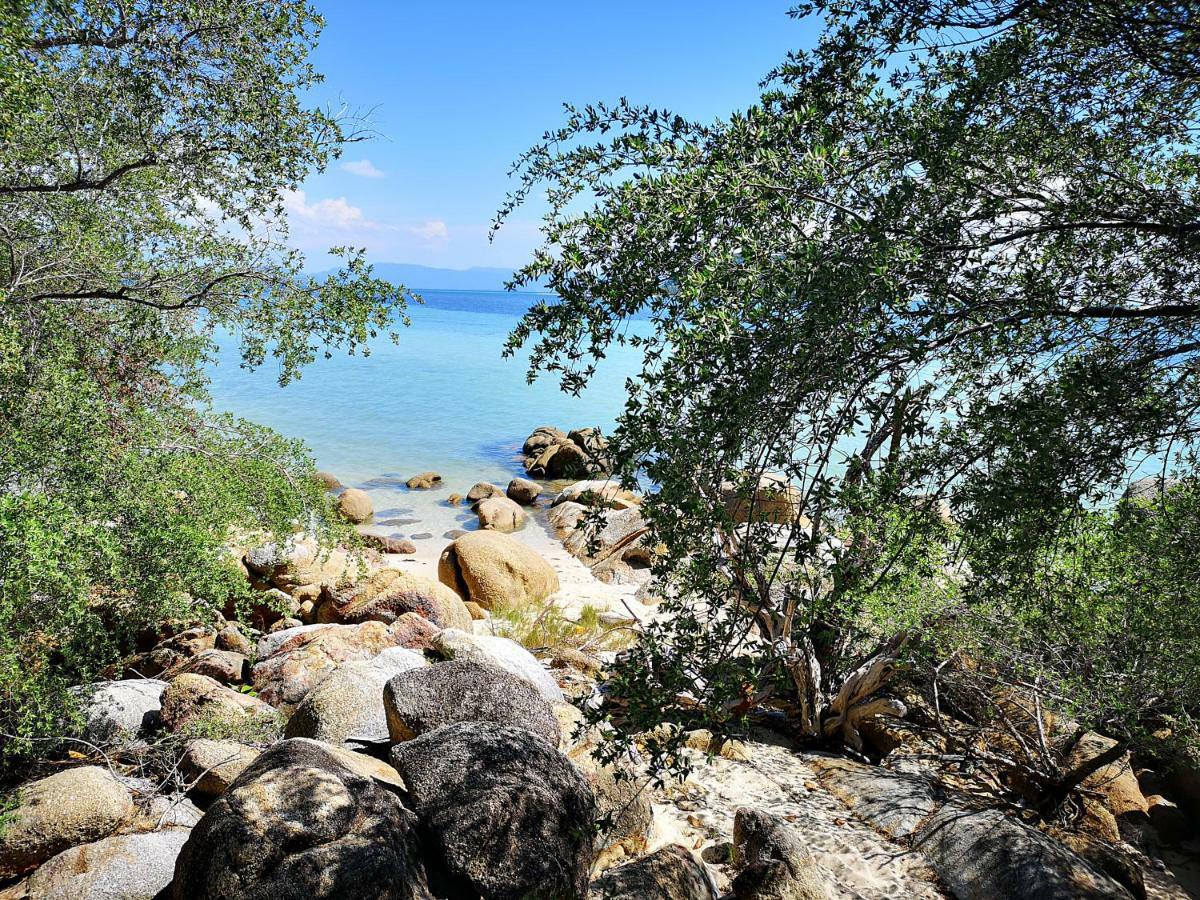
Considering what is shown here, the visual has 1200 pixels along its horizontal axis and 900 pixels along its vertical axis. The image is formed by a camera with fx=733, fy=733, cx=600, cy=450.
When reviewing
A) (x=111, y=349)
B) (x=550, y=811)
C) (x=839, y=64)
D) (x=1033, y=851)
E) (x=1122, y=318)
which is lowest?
(x=1033, y=851)

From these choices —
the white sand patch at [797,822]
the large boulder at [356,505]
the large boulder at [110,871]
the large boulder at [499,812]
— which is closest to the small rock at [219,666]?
the large boulder at [110,871]

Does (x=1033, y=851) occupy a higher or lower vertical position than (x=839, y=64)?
lower

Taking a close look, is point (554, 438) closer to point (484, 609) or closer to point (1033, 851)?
point (484, 609)

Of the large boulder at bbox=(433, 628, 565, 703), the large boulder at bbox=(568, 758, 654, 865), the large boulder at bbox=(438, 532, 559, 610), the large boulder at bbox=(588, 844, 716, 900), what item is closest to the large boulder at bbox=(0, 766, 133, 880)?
the large boulder at bbox=(433, 628, 565, 703)

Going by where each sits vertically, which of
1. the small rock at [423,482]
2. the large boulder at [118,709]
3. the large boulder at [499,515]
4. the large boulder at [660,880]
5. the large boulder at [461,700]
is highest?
the large boulder at [461,700]

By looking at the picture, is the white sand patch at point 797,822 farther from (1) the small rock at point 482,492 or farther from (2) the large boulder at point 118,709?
(1) the small rock at point 482,492

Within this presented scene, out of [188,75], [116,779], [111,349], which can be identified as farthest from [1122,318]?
[111,349]

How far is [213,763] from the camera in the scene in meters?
6.45

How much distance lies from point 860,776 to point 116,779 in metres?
6.88

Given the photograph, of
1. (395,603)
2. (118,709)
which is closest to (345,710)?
(118,709)

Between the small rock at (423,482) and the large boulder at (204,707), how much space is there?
55.7ft

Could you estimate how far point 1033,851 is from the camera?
19.7 feet

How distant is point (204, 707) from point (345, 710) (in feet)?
4.95

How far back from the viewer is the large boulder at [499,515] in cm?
2059
